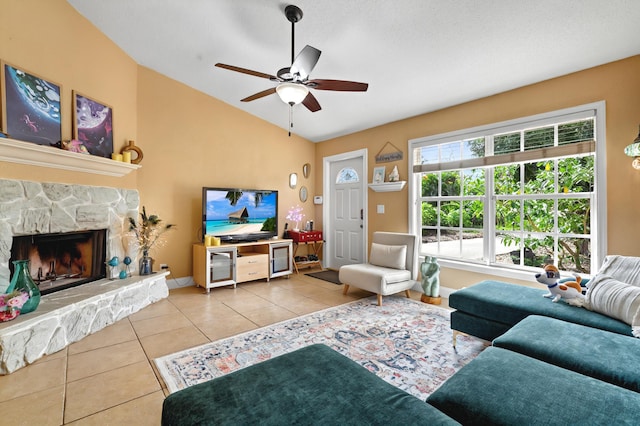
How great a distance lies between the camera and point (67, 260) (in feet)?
10.0

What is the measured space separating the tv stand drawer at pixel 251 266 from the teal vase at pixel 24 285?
2266mm

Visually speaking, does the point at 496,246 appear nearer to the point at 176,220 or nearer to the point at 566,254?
the point at 566,254

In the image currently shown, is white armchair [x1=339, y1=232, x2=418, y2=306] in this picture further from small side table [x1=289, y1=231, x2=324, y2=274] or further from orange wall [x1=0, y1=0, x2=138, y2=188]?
orange wall [x1=0, y1=0, x2=138, y2=188]

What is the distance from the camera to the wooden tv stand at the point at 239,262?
4.10m

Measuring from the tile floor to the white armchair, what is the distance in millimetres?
309

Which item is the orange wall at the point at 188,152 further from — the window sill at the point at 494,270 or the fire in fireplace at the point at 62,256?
the window sill at the point at 494,270

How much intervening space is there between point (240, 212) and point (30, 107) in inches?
102

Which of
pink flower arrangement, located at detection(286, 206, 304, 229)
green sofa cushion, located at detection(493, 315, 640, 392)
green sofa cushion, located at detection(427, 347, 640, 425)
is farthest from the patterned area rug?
pink flower arrangement, located at detection(286, 206, 304, 229)

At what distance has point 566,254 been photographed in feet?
9.99

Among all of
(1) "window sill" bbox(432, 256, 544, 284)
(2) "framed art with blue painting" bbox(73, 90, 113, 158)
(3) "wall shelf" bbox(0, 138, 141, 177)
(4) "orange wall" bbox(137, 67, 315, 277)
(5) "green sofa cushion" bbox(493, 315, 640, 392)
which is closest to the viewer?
(5) "green sofa cushion" bbox(493, 315, 640, 392)

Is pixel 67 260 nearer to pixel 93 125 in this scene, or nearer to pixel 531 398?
pixel 93 125

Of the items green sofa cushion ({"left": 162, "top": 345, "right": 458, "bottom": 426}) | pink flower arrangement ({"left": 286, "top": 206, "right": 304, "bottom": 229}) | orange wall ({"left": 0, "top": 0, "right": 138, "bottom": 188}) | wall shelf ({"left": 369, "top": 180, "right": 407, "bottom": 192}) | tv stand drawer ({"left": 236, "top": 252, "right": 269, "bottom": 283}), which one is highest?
orange wall ({"left": 0, "top": 0, "right": 138, "bottom": 188})

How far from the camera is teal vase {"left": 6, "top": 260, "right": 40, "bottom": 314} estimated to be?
2.26 metres

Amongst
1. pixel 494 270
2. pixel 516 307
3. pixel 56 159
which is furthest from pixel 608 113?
pixel 56 159
